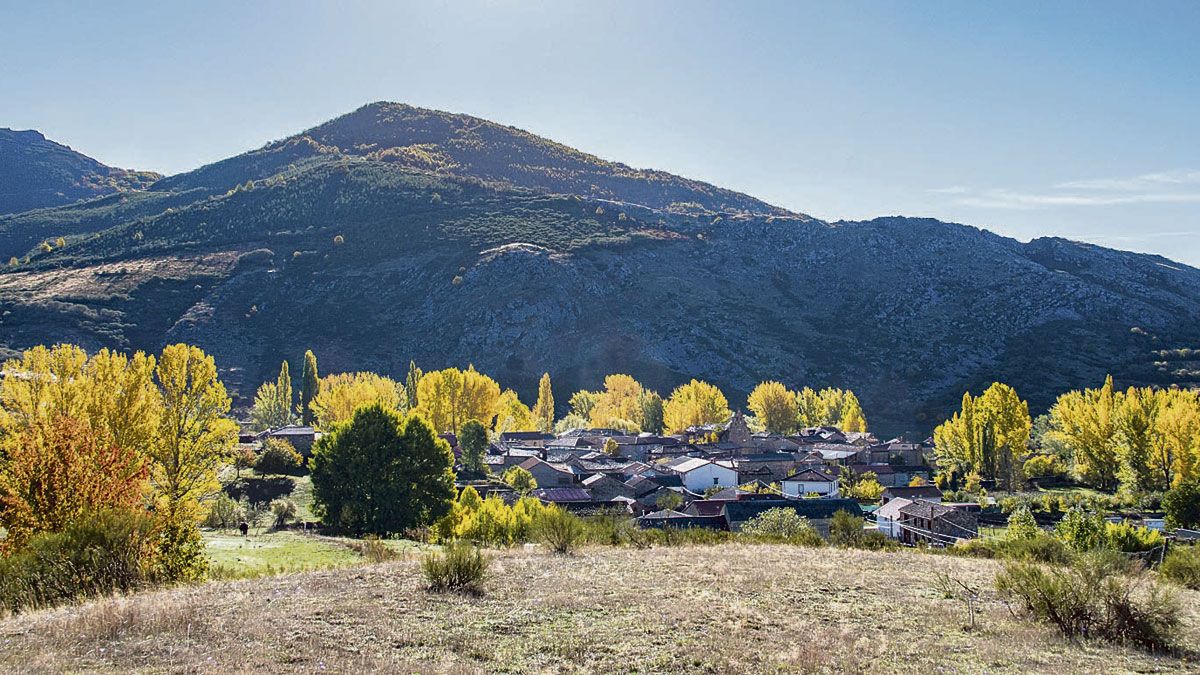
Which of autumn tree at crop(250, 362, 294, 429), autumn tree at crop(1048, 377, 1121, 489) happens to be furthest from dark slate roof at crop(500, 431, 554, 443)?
autumn tree at crop(1048, 377, 1121, 489)

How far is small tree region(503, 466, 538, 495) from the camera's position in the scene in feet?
216

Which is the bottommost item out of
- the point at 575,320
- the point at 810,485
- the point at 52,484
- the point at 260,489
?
the point at 810,485

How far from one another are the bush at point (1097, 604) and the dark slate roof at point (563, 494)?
46.5 m

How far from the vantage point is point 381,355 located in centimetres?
16250

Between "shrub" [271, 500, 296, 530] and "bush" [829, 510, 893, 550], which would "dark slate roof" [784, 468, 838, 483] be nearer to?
"bush" [829, 510, 893, 550]

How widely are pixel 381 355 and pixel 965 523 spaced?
128m

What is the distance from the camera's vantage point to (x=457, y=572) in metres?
18.3

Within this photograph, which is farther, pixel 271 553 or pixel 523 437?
pixel 523 437

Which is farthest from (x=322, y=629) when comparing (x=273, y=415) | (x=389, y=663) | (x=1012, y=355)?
(x=1012, y=355)

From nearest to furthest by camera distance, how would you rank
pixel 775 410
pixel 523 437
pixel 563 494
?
pixel 563 494 → pixel 523 437 → pixel 775 410

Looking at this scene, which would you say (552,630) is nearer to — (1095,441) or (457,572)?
(457,572)

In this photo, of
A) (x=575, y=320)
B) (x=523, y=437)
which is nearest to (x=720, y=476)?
(x=523, y=437)

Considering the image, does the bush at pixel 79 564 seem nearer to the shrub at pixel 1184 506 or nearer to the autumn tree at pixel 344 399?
the shrub at pixel 1184 506

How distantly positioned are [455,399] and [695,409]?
45272 mm
